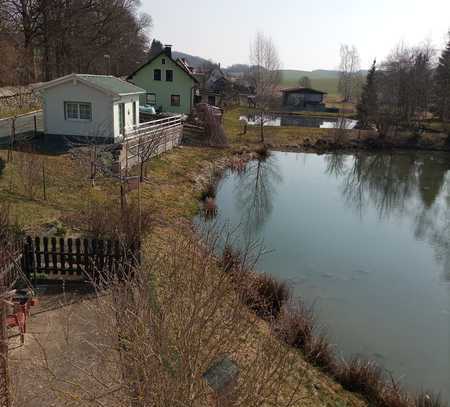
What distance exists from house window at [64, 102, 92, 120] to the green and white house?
17.9m

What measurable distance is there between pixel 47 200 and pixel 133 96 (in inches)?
499

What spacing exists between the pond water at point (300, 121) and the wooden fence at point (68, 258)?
42.9 m

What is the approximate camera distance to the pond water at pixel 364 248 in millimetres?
11547

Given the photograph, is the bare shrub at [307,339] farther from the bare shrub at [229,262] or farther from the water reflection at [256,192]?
the water reflection at [256,192]

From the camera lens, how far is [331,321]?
40.2ft

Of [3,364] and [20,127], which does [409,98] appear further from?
[3,364]

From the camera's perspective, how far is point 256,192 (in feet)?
87.1

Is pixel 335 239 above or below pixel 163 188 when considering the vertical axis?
below

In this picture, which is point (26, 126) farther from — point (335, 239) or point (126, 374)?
point (126, 374)

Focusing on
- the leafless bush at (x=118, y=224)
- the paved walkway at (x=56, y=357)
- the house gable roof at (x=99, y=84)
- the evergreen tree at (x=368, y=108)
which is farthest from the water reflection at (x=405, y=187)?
the house gable roof at (x=99, y=84)

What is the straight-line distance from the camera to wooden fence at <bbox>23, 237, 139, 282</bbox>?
34.3 ft

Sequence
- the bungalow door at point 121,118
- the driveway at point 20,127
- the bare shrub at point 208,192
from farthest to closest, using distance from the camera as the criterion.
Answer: the bungalow door at point 121,118 → the bare shrub at point 208,192 → the driveway at point 20,127

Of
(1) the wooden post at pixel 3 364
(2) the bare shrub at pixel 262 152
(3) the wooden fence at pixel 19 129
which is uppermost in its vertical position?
(3) the wooden fence at pixel 19 129

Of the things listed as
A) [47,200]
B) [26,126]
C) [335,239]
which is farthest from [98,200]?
[26,126]
